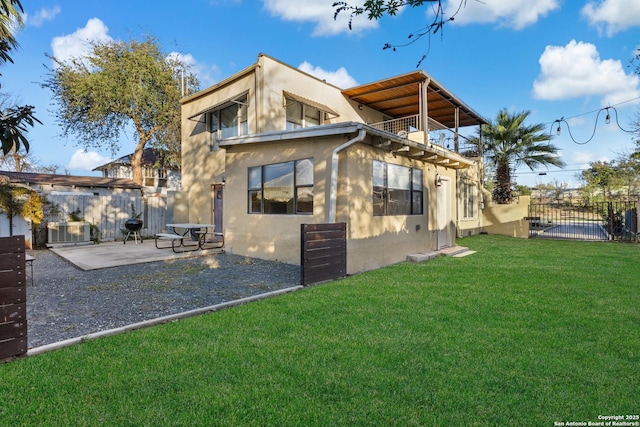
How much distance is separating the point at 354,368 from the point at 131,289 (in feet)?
15.3

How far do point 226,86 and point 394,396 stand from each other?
12.0m

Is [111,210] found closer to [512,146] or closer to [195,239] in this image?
[195,239]

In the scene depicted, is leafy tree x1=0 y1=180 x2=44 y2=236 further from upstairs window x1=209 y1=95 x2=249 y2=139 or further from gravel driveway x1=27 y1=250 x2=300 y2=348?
upstairs window x1=209 y1=95 x2=249 y2=139

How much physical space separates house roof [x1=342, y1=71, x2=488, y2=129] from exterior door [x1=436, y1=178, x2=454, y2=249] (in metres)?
3.52

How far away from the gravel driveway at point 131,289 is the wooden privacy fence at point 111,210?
14.5ft

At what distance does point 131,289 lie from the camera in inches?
233

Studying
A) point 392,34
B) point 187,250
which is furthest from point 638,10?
point 187,250

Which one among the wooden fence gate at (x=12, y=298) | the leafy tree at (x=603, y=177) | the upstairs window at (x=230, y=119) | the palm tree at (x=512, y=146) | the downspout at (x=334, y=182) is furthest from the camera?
the leafy tree at (x=603, y=177)

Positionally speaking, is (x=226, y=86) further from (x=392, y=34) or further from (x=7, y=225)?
(x=392, y=34)

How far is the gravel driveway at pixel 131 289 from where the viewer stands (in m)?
4.27

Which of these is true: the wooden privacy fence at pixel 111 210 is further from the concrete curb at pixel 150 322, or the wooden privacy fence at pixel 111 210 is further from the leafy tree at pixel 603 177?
the leafy tree at pixel 603 177

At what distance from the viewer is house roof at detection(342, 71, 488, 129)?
1177cm

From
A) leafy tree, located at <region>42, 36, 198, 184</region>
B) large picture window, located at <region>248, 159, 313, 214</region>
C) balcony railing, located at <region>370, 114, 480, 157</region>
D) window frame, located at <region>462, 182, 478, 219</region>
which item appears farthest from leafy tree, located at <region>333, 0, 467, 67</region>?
leafy tree, located at <region>42, 36, 198, 184</region>

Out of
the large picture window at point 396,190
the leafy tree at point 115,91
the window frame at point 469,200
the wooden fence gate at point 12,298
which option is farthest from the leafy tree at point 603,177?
the wooden fence gate at point 12,298
